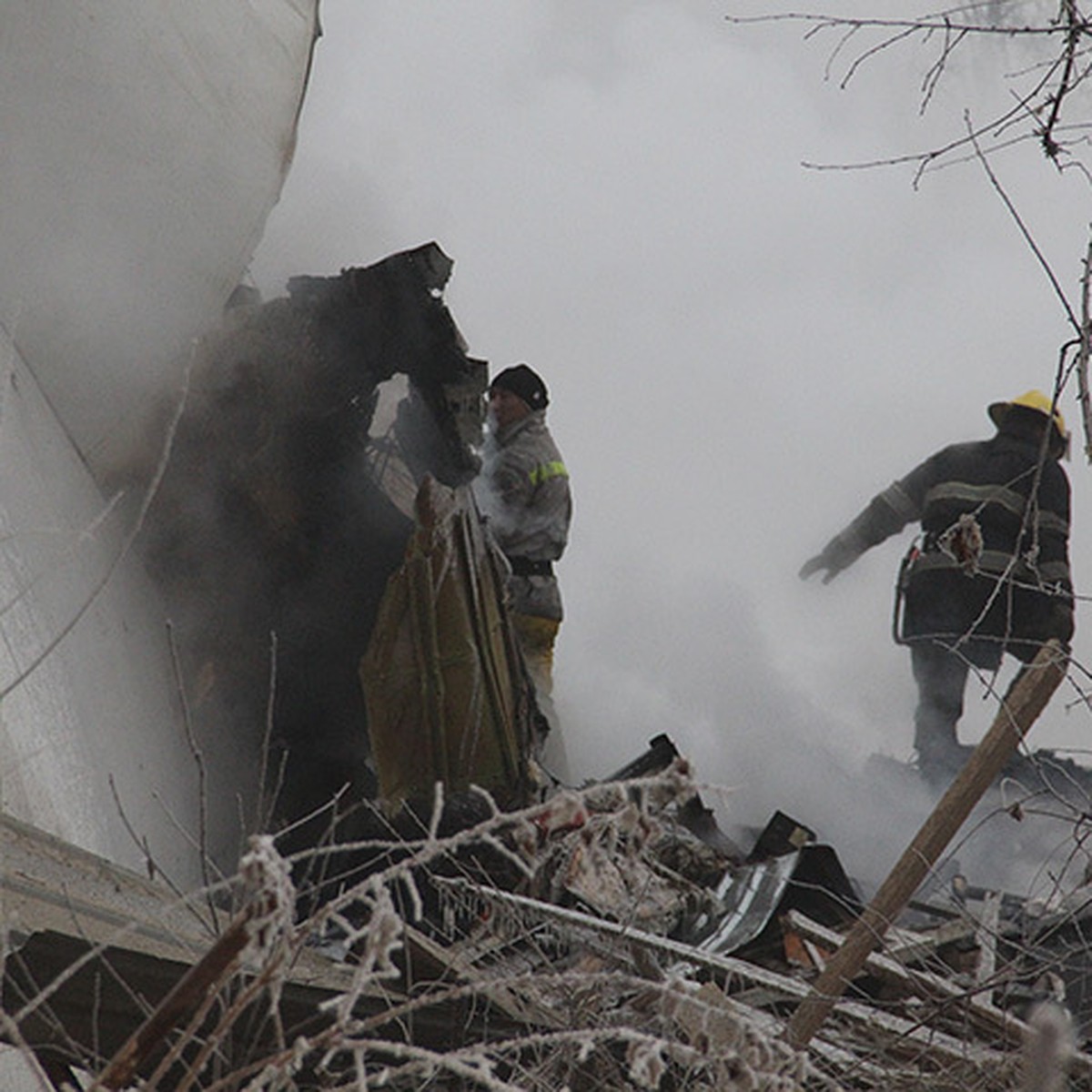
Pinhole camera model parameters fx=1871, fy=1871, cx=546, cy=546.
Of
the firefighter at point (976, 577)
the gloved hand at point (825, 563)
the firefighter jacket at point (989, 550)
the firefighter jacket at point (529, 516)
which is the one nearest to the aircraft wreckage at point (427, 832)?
the firefighter jacket at point (529, 516)

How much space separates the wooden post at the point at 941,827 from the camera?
391 centimetres

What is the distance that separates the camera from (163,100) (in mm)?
7301

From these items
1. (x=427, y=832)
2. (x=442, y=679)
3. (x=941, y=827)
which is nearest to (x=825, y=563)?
(x=442, y=679)

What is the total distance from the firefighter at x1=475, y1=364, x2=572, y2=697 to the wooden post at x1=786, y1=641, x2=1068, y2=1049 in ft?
15.6

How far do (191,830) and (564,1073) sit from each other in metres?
3.74

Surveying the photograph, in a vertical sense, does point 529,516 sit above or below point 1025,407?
below

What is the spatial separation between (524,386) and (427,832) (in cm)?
434

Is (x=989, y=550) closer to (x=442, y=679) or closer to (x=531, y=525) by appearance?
(x=531, y=525)

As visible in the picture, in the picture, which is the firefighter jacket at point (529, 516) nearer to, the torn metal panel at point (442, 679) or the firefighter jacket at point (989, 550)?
the torn metal panel at point (442, 679)

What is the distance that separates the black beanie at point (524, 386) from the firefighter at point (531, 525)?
22 centimetres

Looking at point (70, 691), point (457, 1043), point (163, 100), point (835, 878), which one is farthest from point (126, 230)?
point (457, 1043)

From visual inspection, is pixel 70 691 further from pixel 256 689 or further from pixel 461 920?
pixel 256 689

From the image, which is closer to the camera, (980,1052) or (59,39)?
(980,1052)

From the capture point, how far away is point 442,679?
291 inches
